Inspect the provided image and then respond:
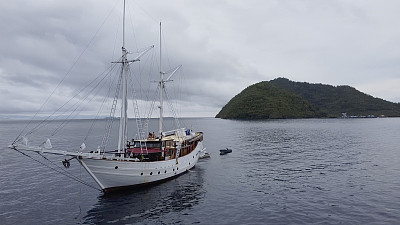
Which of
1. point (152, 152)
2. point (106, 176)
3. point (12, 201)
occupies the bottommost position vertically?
point (12, 201)

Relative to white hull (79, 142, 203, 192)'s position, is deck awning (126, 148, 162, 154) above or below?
above

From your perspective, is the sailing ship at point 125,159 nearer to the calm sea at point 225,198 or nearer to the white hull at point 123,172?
the white hull at point 123,172

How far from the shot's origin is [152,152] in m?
34.2

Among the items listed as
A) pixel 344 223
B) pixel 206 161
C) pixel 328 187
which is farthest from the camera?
pixel 206 161

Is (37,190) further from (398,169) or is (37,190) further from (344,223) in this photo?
(398,169)

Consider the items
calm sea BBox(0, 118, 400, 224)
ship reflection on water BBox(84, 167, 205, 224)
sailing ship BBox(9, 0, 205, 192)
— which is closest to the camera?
calm sea BBox(0, 118, 400, 224)

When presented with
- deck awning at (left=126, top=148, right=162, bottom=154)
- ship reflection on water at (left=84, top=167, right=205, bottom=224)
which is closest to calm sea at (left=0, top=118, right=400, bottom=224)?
ship reflection on water at (left=84, top=167, right=205, bottom=224)

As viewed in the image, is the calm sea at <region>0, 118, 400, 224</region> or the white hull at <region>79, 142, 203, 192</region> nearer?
the calm sea at <region>0, 118, 400, 224</region>

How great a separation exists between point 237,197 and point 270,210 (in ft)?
16.9

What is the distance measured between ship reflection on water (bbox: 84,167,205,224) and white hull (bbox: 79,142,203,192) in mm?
1220

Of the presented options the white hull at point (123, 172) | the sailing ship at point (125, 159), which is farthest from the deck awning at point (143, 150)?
the white hull at point (123, 172)

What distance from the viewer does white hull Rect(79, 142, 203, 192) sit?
28812 millimetres

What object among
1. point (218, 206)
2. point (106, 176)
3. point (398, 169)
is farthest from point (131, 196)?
point (398, 169)

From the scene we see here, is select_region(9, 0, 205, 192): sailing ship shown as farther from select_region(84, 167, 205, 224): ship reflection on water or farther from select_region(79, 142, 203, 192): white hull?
select_region(84, 167, 205, 224): ship reflection on water
